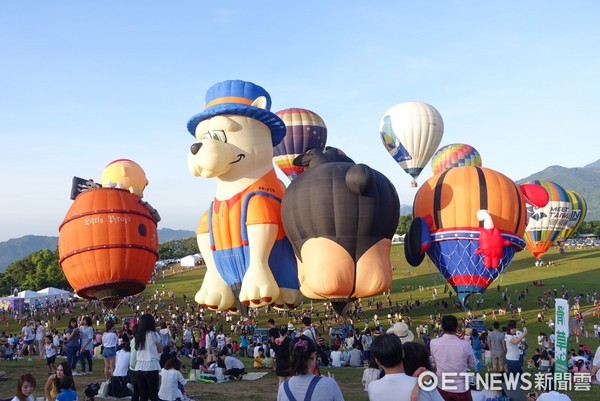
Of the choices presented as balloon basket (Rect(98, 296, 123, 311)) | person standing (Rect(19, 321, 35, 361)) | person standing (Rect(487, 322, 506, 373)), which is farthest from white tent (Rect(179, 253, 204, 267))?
person standing (Rect(487, 322, 506, 373))

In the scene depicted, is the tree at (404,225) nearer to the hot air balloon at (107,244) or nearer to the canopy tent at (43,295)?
the canopy tent at (43,295)

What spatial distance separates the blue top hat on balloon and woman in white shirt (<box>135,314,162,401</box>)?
561 inches

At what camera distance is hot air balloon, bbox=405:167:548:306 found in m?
20.4

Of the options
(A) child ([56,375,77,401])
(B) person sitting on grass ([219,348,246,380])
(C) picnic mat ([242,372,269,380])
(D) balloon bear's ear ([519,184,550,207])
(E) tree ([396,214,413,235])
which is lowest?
(C) picnic mat ([242,372,269,380])

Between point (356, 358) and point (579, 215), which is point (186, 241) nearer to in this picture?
point (579, 215)

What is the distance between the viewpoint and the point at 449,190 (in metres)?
20.9

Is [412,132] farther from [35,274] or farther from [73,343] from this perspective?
[35,274]

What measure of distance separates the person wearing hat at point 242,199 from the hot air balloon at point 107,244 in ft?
7.53

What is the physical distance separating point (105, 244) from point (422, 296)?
2325cm

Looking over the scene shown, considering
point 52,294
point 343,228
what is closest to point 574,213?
point 343,228

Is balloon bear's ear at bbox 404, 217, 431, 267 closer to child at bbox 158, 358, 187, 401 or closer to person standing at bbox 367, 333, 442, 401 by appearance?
child at bbox 158, 358, 187, 401

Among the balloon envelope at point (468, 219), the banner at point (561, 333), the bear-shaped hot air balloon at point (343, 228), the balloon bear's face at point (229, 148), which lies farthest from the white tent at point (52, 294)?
the banner at point (561, 333)

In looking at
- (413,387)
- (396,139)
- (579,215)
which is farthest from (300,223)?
(579,215)

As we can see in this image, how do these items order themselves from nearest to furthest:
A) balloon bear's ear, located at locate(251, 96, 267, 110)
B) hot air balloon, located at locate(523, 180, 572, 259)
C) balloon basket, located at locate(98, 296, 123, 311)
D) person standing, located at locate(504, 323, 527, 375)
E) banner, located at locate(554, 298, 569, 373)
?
banner, located at locate(554, 298, 569, 373)
person standing, located at locate(504, 323, 527, 375)
balloon basket, located at locate(98, 296, 123, 311)
balloon bear's ear, located at locate(251, 96, 267, 110)
hot air balloon, located at locate(523, 180, 572, 259)
